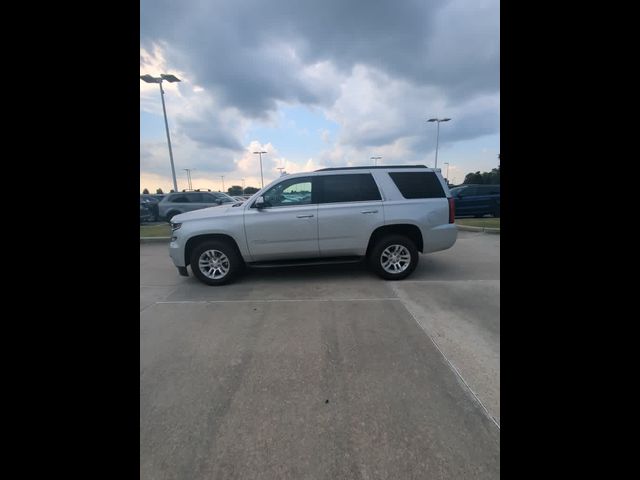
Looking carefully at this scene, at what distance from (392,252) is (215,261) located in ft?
9.81

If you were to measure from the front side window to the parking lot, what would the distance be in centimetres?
149

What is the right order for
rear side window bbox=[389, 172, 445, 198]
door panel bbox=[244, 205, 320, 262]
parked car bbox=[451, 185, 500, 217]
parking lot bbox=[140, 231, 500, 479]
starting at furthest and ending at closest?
1. parked car bbox=[451, 185, 500, 217]
2. rear side window bbox=[389, 172, 445, 198]
3. door panel bbox=[244, 205, 320, 262]
4. parking lot bbox=[140, 231, 500, 479]

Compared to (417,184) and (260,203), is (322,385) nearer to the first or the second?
(260,203)

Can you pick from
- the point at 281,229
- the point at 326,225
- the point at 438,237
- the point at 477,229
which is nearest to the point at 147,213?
the point at 281,229

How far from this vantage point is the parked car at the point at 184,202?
41.9 ft

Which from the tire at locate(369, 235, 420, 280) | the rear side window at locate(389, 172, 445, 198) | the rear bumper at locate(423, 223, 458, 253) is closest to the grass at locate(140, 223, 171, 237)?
the tire at locate(369, 235, 420, 280)

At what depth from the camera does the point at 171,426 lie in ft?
5.54

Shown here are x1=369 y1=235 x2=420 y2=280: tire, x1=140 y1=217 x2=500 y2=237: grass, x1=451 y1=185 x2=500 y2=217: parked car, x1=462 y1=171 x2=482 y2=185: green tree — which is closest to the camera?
x1=369 y1=235 x2=420 y2=280: tire

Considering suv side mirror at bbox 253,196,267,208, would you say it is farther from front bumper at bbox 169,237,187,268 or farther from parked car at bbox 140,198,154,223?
parked car at bbox 140,198,154,223

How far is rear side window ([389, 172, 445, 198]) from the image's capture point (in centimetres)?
432

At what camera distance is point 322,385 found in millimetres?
1963
